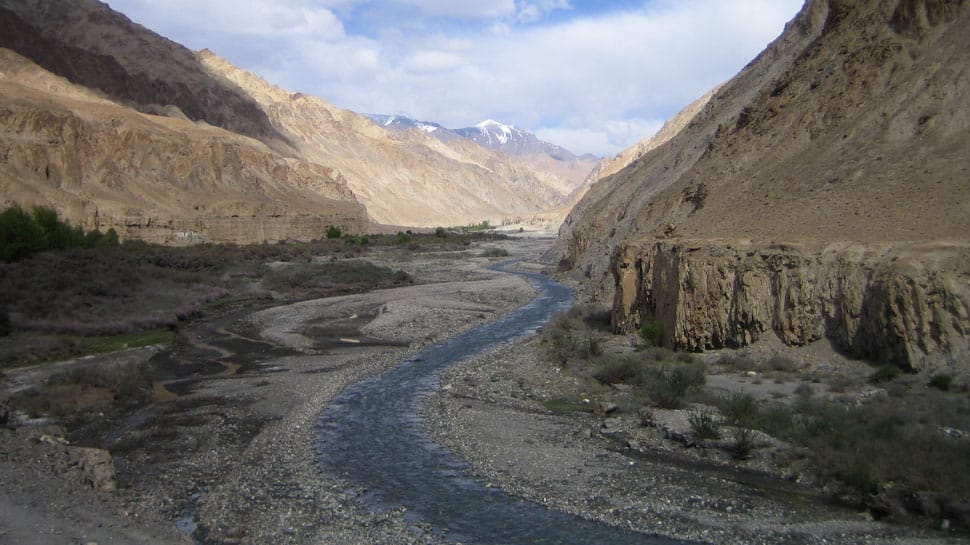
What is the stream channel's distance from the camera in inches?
477

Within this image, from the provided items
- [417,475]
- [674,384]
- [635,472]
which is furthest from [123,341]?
[635,472]

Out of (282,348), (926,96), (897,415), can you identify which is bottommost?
(282,348)

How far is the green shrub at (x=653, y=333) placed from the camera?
25.1 m

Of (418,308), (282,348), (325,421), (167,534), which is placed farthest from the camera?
(418,308)

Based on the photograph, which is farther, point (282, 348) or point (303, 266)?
point (303, 266)

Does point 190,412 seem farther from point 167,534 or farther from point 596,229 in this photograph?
point 596,229

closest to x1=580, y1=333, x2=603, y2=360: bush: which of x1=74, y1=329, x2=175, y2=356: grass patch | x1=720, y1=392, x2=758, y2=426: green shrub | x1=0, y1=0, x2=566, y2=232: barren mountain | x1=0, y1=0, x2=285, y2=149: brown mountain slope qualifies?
x1=720, y1=392, x2=758, y2=426: green shrub

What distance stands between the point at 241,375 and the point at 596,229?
33799 mm

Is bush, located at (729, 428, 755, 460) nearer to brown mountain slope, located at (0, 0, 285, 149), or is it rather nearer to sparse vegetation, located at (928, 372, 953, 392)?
sparse vegetation, located at (928, 372, 953, 392)

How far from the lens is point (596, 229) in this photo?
5453 centimetres

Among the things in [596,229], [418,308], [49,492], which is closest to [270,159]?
[596,229]

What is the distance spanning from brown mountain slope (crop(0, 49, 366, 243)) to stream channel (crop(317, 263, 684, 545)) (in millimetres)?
51482

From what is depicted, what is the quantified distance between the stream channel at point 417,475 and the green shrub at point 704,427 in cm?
413

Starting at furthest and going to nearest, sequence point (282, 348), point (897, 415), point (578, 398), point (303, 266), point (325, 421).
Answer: point (303, 266)
point (282, 348)
point (578, 398)
point (325, 421)
point (897, 415)
